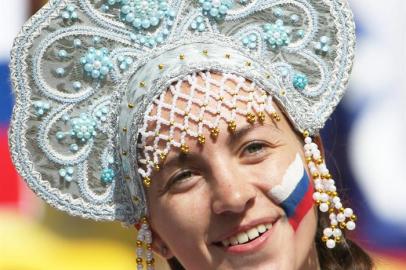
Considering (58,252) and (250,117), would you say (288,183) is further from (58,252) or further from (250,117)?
(58,252)

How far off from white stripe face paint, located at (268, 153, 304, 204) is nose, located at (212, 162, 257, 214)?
56 millimetres

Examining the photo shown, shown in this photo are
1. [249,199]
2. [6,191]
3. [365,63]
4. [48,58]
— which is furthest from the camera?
[6,191]

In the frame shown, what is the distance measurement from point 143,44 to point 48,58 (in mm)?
245

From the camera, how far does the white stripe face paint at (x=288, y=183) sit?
2111 mm

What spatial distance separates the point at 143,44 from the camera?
2346 mm

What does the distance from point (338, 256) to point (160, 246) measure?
1.59 feet

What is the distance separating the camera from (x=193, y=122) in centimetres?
211

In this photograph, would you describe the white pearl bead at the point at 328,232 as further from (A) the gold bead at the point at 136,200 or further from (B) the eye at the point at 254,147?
(A) the gold bead at the point at 136,200

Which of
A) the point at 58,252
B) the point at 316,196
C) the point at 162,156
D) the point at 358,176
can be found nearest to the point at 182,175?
the point at 162,156

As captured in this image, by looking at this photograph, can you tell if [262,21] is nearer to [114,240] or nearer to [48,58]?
[48,58]

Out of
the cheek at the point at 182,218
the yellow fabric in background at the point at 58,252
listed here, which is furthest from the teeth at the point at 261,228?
the yellow fabric in background at the point at 58,252

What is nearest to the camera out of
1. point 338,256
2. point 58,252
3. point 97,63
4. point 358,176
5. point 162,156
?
point 162,156

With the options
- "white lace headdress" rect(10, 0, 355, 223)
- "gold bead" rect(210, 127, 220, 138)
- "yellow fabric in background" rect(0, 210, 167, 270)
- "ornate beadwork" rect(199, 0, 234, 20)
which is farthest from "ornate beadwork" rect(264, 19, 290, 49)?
"yellow fabric in background" rect(0, 210, 167, 270)

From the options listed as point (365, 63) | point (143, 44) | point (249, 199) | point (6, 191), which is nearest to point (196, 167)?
point (249, 199)
